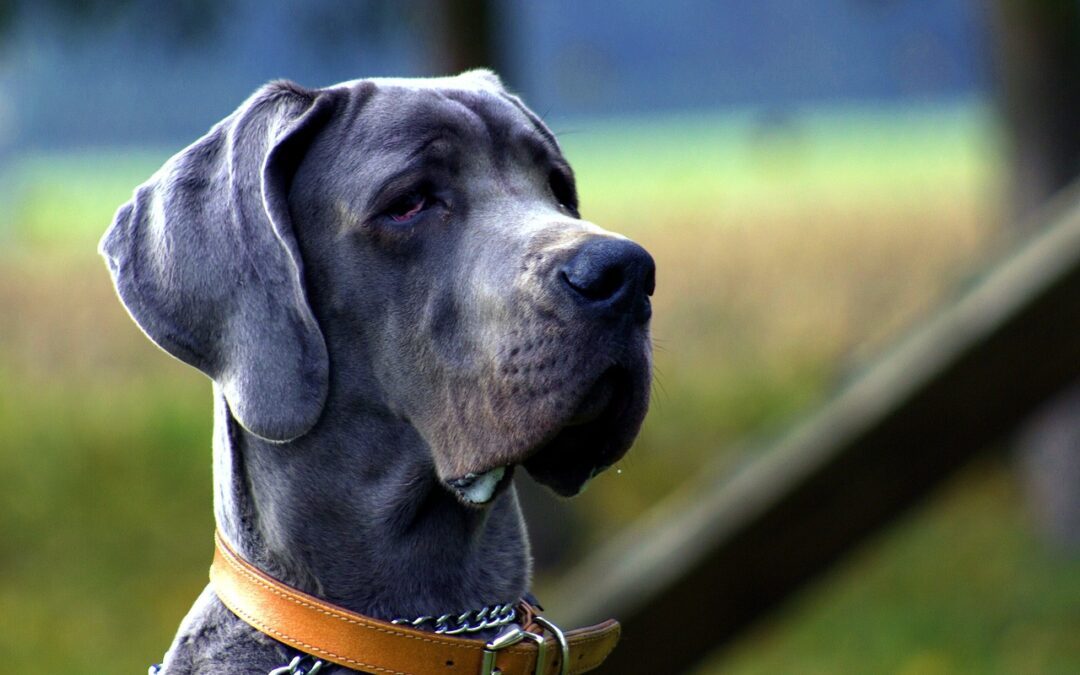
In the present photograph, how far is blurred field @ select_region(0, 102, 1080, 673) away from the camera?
6.70m

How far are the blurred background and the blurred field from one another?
22 millimetres

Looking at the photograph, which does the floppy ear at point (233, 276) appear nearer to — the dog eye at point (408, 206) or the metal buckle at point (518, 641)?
the dog eye at point (408, 206)

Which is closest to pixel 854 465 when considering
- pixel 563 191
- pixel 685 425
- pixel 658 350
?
pixel 563 191

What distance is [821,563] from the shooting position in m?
4.09

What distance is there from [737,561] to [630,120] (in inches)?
926

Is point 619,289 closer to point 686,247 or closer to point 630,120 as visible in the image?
point 686,247

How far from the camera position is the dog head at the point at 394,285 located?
243cm

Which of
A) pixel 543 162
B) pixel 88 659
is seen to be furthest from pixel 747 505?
pixel 88 659

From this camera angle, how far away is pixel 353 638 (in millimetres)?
2449

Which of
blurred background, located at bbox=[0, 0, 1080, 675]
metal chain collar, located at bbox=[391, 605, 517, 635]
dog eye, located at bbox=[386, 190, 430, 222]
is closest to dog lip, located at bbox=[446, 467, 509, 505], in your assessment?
metal chain collar, located at bbox=[391, 605, 517, 635]

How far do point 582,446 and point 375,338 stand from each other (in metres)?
0.43

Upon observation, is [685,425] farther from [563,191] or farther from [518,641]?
[518,641]

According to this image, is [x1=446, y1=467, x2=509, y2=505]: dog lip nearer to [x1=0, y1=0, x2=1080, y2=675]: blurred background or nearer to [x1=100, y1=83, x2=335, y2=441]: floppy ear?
[x1=100, y1=83, x2=335, y2=441]: floppy ear

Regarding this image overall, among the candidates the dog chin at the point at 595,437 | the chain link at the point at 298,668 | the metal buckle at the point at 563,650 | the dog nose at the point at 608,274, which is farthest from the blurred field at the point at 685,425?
the chain link at the point at 298,668
